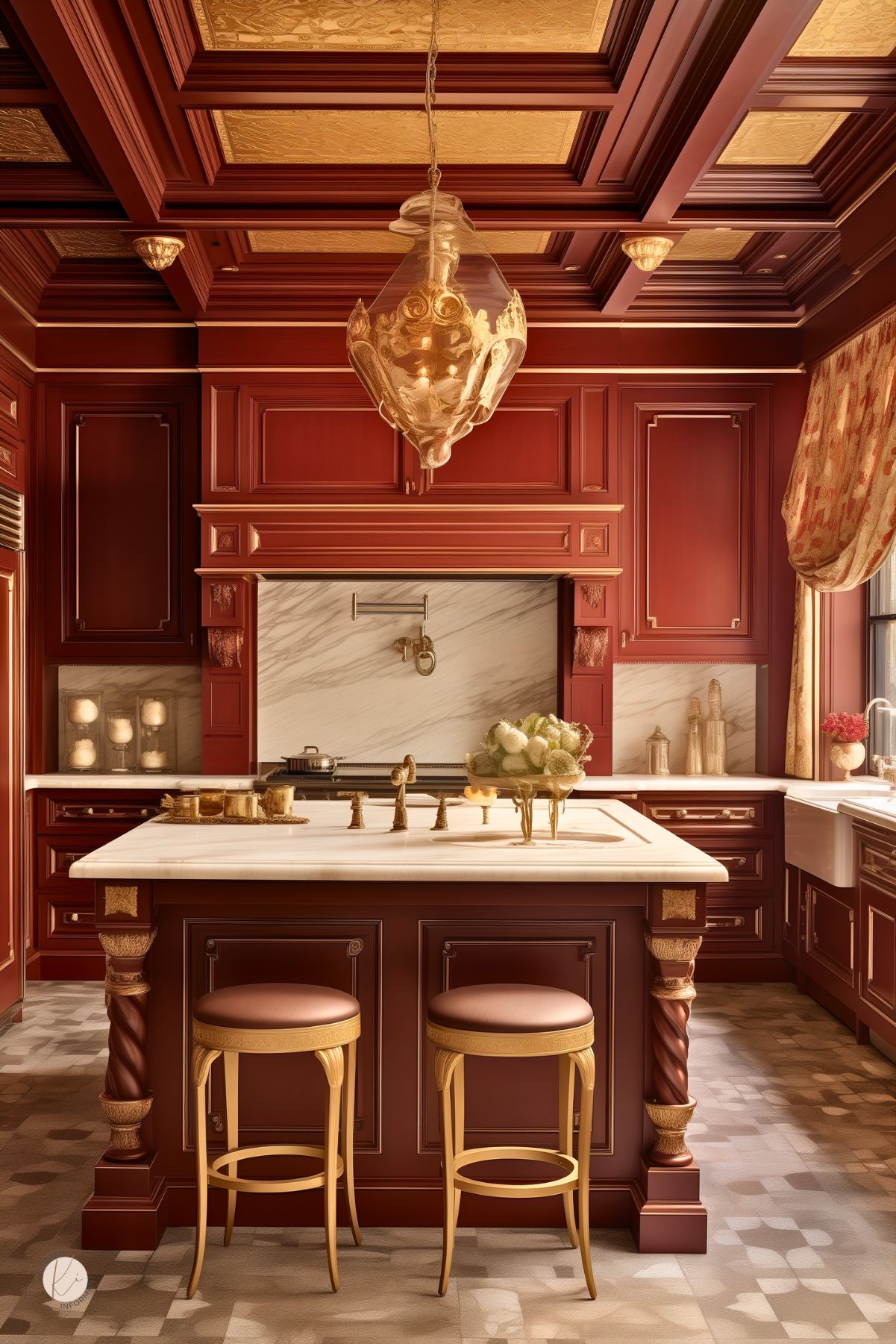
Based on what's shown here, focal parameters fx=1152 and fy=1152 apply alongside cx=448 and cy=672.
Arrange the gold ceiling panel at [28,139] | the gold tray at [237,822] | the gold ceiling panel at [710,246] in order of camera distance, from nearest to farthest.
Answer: the gold tray at [237,822] < the gold ceiling panel at [28,139] < the gold ceiling panel at [710,246]

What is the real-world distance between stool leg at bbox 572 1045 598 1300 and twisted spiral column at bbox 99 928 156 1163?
3.48 ft

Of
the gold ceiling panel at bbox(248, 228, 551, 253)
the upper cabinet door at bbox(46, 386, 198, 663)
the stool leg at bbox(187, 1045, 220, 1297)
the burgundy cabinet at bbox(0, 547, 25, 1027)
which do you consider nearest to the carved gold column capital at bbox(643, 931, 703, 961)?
the stool leg at bbox(187, 1045, 220, 1297)

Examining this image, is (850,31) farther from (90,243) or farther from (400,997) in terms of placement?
(90,243)

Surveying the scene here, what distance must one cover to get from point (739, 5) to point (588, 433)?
2.48 metres

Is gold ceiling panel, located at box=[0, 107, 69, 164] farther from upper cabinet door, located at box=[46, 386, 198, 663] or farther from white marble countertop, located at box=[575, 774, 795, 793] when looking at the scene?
white marble countertop, located at box=[575, 774, 795, 793]

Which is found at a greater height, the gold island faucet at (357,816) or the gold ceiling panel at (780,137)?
the gold ceiling panel at (780,137)

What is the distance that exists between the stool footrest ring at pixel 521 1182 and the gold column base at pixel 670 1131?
23 cm

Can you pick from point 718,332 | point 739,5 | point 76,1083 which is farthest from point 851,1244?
point 718,332

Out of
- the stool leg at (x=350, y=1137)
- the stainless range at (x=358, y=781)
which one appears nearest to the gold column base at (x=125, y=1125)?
the stool leg at (x=350, y=1137)

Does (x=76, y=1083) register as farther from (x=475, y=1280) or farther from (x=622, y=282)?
(x=622, y=282)

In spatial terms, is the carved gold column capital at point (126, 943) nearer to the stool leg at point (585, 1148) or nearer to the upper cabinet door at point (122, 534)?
the stool leg at point (585, 1148)

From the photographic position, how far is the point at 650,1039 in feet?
9.41

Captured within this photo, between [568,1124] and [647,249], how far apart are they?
293cm

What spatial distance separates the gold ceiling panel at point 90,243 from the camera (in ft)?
15.5
